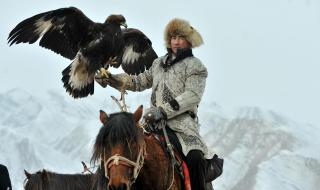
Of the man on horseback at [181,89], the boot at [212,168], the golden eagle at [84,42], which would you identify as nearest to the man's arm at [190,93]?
the man on horseback at [181,89]

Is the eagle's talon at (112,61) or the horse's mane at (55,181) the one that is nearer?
the horse's mane at (55,181)

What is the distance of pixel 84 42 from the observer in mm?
13180

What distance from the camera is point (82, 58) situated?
1266cm

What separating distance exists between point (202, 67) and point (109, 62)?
547 centimetres

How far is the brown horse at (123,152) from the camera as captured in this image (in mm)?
5352

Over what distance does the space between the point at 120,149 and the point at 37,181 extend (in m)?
4.09

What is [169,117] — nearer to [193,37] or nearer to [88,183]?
[193,37]

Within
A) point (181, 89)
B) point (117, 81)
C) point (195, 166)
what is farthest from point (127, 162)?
point (117, 81)

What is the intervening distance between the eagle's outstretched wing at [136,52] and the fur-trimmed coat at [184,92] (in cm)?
455

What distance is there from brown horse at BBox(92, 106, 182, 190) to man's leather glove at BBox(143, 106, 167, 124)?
0.41 m

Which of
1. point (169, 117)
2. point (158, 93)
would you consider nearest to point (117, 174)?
point (169, 117)

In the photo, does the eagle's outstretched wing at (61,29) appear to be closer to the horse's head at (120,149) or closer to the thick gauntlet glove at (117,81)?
the thick gauntlet glove at (117,81)

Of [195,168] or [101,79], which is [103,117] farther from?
[101,79]

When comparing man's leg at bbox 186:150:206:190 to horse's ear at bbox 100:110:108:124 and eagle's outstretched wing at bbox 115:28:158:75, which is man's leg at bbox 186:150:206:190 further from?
eagle's outstretched wing at bbox 115:28:158:75
